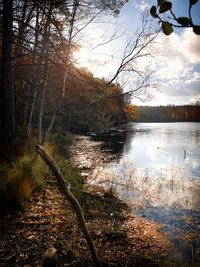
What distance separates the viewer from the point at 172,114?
161 metres

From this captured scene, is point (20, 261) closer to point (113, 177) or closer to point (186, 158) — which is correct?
point (113, 177)

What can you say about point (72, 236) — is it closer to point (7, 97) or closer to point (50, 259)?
point (50, 259)

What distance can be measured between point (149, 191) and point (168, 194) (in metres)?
0.77

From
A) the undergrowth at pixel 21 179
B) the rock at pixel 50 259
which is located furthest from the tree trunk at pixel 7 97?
the rock at pixel 50 259

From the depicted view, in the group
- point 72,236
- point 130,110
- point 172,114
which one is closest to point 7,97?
point 72,236

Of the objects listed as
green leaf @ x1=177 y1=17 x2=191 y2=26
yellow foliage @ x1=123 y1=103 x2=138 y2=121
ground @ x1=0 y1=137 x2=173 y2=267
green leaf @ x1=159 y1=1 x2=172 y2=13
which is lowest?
ground @ x1=0 y1=137 x2=173 y2=267

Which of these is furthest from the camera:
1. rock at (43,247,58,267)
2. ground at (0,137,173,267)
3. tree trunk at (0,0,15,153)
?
tree trunk at (0,0,15,153)

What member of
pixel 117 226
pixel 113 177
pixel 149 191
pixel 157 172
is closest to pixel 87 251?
pixel 117 226

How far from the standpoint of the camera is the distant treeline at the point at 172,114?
153 meters

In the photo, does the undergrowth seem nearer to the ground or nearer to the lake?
the ground

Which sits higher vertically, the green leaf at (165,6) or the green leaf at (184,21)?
the green leaf at (165,6)

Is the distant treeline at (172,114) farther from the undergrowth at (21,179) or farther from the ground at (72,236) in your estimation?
the ground at (72,236)

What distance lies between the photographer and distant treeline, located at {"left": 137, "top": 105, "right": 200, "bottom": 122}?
153 m

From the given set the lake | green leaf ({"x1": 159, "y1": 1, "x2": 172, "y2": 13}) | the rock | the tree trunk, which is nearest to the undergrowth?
the tree trunk
